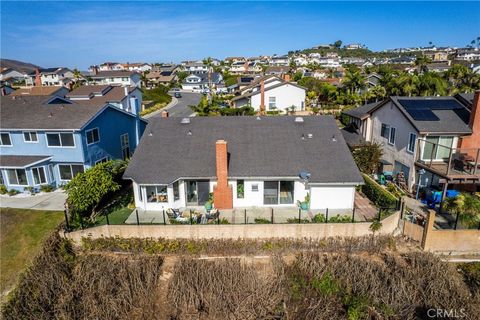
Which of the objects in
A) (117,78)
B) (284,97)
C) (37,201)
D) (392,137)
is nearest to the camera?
(37,201)

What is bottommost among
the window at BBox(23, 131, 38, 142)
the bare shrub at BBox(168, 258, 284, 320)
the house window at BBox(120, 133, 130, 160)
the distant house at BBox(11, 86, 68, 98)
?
the bare shrub at BBox(168, 258, 284, 320)

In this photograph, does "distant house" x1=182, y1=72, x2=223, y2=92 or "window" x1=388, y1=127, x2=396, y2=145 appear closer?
"window" x1=388, y1=127, x2=396, y2=145

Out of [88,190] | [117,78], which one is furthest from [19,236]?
[117,78]

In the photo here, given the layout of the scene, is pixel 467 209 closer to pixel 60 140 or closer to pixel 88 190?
pixel 88 190

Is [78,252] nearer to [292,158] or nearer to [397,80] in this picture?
[292,158]

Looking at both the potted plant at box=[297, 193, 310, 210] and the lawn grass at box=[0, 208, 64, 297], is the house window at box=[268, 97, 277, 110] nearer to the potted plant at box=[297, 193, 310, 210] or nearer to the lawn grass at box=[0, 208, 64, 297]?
the potted plant at box=[297, 193, 310, 210]

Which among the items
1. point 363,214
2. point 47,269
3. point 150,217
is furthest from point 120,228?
point 363,214

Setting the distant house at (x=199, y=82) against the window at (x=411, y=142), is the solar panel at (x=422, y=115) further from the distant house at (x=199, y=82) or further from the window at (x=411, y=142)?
the distant house at (x=199, y=82)

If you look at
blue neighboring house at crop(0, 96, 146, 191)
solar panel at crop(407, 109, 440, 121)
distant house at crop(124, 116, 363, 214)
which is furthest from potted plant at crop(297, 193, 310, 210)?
blue neighboring house at crop(0, 96, 146, 191)
